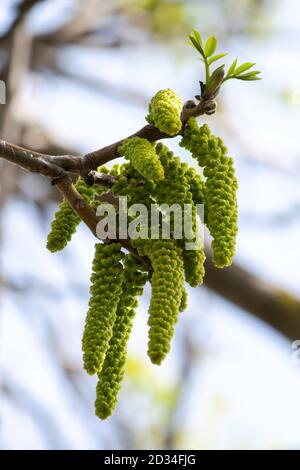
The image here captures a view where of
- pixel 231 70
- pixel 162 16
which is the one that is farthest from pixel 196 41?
pixel 162 16

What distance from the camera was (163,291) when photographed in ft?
3.92

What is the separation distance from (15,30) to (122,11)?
6.71ft

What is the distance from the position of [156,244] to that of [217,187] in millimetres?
137

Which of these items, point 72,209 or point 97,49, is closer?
point 72,209

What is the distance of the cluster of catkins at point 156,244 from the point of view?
1.22m

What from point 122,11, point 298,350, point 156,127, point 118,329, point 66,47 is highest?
point 122,11

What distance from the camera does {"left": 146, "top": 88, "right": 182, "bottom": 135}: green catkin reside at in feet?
4.09

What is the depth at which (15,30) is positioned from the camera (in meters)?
3.92

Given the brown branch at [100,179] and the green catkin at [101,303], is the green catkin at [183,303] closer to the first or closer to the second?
the green catkin at [101,303]

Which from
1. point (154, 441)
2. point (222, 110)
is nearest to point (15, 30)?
point (222, 110)

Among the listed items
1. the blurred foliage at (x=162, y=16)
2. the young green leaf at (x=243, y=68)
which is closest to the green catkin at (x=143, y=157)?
the young green leaf at (x=243, y=68)

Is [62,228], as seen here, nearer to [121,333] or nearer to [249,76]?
[121,333]

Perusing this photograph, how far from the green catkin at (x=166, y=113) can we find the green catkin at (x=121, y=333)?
24cm
